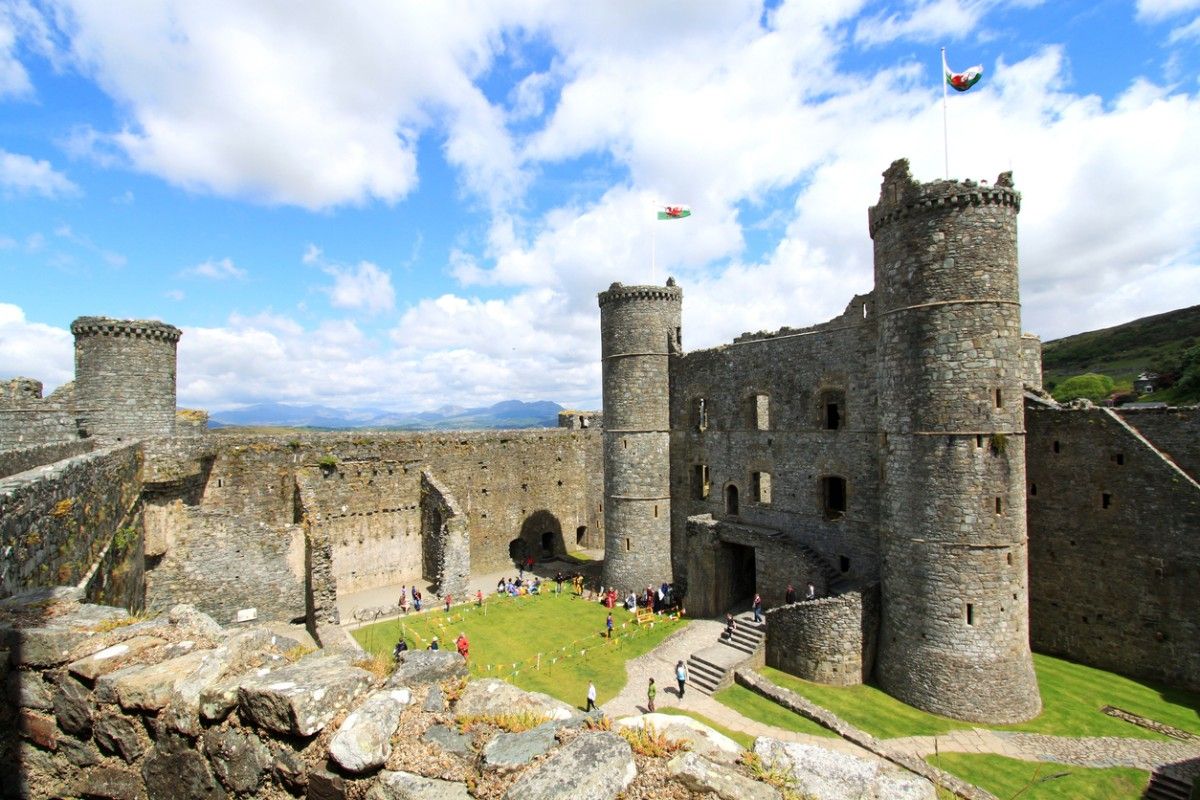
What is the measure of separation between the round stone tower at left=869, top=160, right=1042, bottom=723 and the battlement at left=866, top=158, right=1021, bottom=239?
0.03 meters

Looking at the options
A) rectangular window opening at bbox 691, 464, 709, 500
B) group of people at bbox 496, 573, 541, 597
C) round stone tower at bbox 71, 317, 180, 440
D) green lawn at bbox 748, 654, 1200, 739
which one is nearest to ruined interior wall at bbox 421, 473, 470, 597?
group of people at bbox 496, 573, 541, 597

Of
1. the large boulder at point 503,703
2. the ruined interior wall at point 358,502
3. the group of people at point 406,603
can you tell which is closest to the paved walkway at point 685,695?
the group of people at point 406,603

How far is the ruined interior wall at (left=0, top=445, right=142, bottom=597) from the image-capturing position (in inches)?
214

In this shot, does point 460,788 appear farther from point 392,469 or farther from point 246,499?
point 392,469

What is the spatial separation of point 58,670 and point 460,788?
10.4ft

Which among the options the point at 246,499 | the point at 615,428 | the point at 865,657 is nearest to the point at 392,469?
the point at 246,499

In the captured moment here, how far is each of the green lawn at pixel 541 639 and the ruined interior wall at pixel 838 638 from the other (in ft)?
16.6

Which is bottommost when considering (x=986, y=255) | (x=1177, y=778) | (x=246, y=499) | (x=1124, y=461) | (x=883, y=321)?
(x=1177, y=778)

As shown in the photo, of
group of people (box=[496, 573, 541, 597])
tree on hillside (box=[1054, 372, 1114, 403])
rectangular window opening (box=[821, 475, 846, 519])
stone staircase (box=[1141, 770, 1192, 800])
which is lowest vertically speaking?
stone staircase (box=[1141, 770, 1192, 800])

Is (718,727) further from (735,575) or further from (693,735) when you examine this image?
(693,735)

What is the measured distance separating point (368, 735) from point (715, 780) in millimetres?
2111

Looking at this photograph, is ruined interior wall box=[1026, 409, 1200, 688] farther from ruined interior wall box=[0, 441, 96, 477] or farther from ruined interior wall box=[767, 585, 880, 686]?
ruined interior wall box=[0, 441, 96, 477]

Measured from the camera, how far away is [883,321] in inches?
664

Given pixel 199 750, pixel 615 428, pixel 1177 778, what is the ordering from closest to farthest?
1. pixel 199 750
2. pixel 1177 778
3. pixel 615 428
